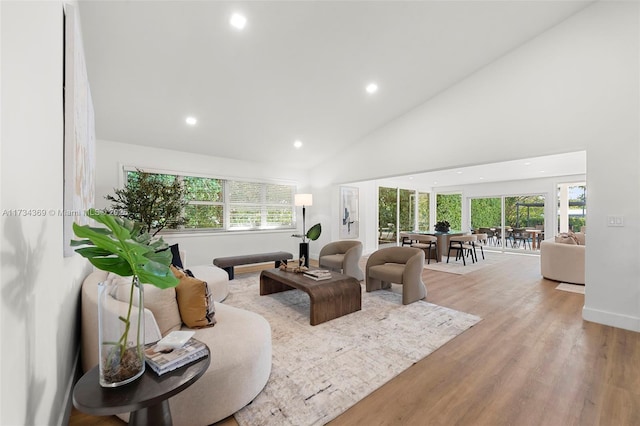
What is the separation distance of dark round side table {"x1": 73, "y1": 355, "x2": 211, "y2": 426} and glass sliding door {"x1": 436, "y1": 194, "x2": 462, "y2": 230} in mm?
10698

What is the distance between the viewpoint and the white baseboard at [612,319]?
2.98 meters

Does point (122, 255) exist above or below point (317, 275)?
above

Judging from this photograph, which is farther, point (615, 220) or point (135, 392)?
point (615, 220)

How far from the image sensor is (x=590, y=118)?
128 inches

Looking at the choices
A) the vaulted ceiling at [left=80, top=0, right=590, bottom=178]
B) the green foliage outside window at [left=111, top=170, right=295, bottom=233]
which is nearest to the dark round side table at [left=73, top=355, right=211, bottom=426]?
the vaulted ceiling at [left=80, top=0, right=590, bottom=178]

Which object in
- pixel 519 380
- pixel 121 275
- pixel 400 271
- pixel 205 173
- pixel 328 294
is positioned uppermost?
pixel 205 173

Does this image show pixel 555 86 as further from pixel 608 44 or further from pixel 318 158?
pixel 318 158

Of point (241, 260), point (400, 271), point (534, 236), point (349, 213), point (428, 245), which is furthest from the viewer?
point (534, 236)

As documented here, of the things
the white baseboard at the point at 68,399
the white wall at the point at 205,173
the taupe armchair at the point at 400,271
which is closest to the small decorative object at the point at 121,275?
the white baseboard at the point at 68,399

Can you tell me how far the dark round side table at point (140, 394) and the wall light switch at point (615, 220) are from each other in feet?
13.9

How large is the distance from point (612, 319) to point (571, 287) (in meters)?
1.86

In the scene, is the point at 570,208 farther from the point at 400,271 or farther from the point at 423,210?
the point at 400,271

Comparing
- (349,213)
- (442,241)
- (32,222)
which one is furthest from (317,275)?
(442,241)

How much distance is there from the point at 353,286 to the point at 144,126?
416 cm
